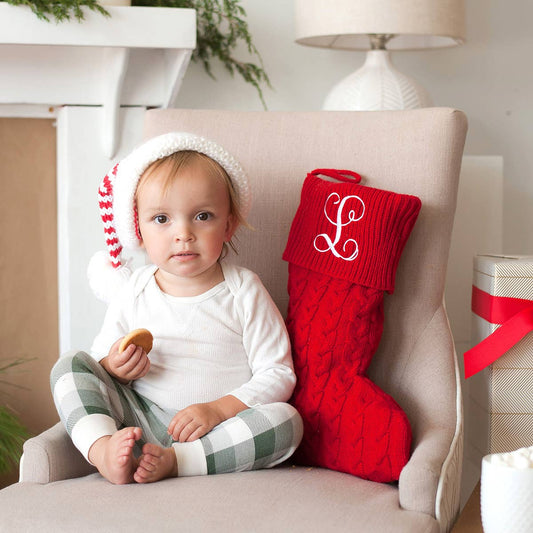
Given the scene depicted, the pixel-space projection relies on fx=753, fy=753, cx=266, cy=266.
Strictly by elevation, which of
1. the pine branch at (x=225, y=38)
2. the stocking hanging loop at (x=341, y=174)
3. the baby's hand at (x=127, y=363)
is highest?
the pine branch at (x=225, y=38)

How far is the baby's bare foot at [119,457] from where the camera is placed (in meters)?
0.96

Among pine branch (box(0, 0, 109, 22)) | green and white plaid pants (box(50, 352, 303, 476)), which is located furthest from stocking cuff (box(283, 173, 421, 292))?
pine branch (box(0, 0, 109, 22))

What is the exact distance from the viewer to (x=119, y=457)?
96cm

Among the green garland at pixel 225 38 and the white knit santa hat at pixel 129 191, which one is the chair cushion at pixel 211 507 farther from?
the green garland at pixel 225 38

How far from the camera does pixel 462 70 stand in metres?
1.86

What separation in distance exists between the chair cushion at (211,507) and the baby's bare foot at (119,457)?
14mm

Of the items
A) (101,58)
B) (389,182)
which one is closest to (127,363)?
(389,182)

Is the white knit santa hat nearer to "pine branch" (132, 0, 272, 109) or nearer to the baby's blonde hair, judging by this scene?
the baby's blonde hair

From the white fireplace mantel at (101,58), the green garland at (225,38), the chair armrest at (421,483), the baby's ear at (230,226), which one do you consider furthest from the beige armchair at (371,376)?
the green garland at (225,38)

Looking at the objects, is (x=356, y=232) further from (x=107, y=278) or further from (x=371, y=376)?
(x=107, y=278)

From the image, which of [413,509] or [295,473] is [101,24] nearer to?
[295,473]

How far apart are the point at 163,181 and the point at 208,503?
1.51 ft

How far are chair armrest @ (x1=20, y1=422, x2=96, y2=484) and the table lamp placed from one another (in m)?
0.92

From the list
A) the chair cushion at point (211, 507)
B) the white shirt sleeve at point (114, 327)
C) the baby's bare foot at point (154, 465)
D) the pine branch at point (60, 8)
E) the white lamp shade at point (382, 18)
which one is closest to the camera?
the chair cushion at point (211, 507)
